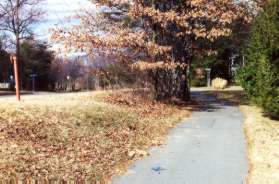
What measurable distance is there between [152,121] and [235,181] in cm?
723

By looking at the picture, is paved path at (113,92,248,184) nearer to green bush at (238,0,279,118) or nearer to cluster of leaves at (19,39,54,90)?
green bush at (238,0,279,118)

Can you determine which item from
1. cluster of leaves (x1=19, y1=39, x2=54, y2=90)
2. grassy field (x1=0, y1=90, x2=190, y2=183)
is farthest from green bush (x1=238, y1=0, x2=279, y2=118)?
cluster of leaves (x1=19, y1=39, x2=54, y2=90)

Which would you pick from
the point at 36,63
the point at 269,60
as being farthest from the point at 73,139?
the point at 36,63

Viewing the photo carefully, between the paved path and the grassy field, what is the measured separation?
40cm

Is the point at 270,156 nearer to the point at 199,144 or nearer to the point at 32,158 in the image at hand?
the point at 199,144

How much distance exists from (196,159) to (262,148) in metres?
2.13

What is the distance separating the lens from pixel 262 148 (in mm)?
11750

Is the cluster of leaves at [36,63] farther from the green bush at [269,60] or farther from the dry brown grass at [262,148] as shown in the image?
the green bush at [269,60]

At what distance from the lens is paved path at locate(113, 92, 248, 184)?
8781 mm

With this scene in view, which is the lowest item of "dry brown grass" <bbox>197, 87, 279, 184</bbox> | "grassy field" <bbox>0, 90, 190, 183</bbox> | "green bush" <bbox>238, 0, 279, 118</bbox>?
"dry brown grass" <bbox>197, 87, 279, 184</bbox>

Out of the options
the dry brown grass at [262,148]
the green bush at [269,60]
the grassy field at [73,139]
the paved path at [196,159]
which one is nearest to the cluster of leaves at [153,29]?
the green bush at [269,60]

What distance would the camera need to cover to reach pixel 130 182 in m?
8.48

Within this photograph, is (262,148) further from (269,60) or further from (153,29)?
(153,29)

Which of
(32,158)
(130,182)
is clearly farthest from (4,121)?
(130,182)
